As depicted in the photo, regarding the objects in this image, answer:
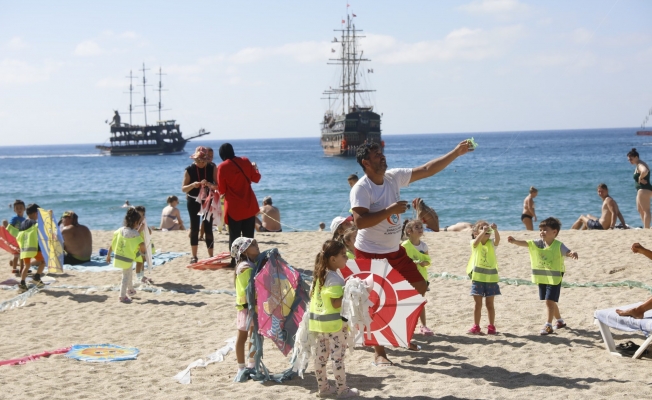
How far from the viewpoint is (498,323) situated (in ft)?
23.9

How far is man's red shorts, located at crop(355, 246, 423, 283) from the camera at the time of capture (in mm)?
5633

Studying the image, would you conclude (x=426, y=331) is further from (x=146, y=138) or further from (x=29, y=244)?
(x=146, y=138)

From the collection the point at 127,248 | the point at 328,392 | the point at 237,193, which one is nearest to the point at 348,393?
the point at 328,392

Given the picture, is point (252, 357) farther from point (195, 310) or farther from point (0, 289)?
point (0, 289)

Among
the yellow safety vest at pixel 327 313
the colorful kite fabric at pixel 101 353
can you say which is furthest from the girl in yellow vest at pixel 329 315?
the colorful kite fabric at pixel 101 353

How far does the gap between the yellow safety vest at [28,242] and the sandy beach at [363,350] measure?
0.55 metres

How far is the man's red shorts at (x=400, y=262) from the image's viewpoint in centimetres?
563

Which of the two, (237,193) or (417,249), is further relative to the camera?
(237,193)

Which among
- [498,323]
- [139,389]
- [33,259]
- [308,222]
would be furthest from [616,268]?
[308,222]

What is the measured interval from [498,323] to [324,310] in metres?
2.99

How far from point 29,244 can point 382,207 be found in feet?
20.5

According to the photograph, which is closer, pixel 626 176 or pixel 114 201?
pixel 114 201

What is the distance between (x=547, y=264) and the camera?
22.2 ft

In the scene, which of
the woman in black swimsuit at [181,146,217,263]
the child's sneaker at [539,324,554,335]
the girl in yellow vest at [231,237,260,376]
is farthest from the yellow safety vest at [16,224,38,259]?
the child's sneaker at [539,324,554,335]
